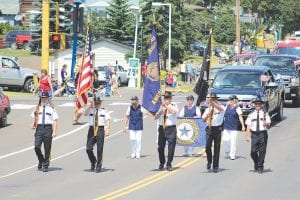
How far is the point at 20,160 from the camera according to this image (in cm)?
2133

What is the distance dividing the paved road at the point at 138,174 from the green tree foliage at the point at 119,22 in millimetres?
45248

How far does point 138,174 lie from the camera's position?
17.5 m

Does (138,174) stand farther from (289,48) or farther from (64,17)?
(289,48)

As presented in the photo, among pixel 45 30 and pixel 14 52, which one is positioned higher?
pixel 45 30

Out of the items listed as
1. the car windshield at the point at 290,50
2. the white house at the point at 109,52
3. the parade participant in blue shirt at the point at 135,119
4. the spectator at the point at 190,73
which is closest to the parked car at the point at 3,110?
the parade participant in blue shirt at the point at 135,119

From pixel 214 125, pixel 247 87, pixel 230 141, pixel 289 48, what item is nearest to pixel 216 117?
pixel 214 125

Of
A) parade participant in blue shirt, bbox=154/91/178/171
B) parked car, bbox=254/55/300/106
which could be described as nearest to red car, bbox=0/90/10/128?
parade participant in blue shirt, bbox=154/91/178/171

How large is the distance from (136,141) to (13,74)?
894 inches

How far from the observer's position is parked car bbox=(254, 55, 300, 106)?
1339 inches

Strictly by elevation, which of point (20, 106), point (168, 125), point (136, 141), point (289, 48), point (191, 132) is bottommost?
point (20, 106)

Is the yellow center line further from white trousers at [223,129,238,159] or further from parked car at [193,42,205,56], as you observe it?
parked car at [193,42,205,56]

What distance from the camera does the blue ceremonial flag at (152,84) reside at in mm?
18672

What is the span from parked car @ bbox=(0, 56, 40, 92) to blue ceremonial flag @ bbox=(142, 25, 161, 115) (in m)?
23.7

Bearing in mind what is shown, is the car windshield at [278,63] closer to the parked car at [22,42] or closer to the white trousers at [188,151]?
the white trousers at [188,151]
